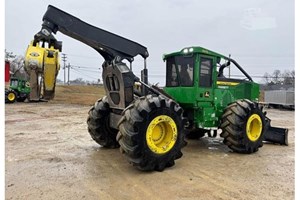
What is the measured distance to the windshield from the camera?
6098 millimetres

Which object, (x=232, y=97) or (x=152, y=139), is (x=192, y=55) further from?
(x=152, y=139)

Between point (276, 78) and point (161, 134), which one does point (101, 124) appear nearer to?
point (161, 134)

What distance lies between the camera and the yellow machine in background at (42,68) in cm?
471

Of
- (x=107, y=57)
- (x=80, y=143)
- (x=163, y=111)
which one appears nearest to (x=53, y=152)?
(x=80, y=143)

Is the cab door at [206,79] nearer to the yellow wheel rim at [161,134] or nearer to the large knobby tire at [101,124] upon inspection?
the yellow wheel rim at [161,134]

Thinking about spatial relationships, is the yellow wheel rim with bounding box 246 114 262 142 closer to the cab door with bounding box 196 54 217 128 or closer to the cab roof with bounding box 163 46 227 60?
the cab door with bounding box 196 54 217 128

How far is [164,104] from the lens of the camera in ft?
15.6

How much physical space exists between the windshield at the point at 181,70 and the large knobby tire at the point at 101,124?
1.68 m

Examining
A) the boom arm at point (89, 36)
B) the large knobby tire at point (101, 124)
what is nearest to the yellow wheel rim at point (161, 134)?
the boom arm at point (89, 36)

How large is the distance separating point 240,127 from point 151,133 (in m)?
2.24

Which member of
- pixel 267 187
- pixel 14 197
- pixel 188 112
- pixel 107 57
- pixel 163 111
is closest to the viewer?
pixel 14 197

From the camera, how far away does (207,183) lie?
409cm

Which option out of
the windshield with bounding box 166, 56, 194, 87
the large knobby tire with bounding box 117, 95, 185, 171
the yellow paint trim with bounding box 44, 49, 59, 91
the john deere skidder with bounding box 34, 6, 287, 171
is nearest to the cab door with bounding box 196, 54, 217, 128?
the john deere skidder with bounding box 34, 6, 287, 171

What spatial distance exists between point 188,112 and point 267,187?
9.06 feet
